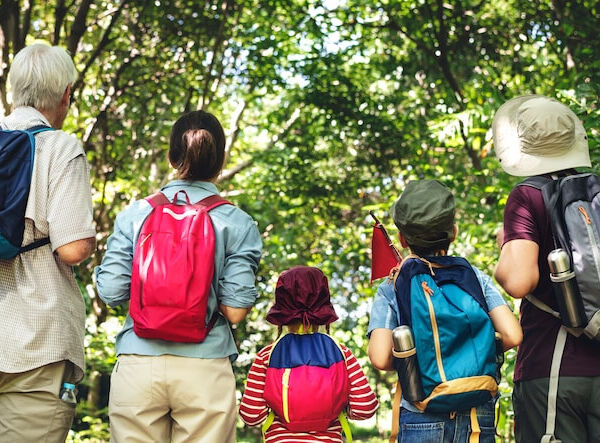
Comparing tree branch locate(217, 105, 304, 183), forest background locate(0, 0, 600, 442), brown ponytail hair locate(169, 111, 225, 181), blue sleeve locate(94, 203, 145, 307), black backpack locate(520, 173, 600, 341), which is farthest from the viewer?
tree branch locate(217, 105, 304, 183)

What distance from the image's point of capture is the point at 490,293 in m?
2.99

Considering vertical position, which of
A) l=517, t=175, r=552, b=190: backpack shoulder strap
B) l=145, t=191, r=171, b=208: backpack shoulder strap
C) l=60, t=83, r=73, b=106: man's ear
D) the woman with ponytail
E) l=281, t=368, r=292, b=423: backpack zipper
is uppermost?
l=60, t=83, r=73, b=106: man's ear

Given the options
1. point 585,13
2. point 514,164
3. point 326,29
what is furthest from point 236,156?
point 514,164

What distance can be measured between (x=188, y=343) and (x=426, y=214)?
1.05m

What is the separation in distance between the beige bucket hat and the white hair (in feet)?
6.17

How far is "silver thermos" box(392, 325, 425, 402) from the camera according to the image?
9.09 ft

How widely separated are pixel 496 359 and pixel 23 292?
6.00 ft

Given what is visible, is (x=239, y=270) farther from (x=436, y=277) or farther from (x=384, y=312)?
(x=436, y=277)

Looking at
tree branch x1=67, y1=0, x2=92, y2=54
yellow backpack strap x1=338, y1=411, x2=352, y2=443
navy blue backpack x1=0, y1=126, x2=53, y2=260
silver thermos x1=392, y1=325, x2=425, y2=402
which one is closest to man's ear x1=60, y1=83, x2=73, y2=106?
navy blue backpack x1=0, y1=126, x2=53, y2=260

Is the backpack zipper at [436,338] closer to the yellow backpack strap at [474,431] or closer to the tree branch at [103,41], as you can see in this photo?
the yellow backpack strap at [474,431]

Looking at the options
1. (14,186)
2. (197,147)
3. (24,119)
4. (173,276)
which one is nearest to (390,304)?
(173,276)

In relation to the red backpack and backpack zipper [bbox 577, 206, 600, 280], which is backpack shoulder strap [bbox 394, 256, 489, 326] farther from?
the red backpack

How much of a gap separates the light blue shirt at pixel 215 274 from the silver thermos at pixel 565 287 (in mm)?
1143

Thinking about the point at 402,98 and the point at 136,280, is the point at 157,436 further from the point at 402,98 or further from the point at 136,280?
the point at 402,98
